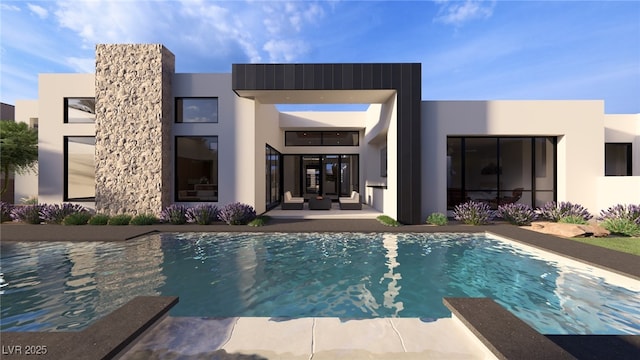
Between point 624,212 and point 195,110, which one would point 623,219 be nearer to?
point 624,212

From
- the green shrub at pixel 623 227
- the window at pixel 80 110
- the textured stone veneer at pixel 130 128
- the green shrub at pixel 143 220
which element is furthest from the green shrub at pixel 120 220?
the green shrub at pixel 623 227

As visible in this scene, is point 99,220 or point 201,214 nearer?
point 99,220

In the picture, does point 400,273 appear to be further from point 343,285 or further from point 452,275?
point 343,285

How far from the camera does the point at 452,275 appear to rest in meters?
4.87

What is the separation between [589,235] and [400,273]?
22.5 ft

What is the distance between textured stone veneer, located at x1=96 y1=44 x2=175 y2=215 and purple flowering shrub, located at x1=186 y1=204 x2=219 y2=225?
5.13 ft

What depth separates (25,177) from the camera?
14.6 metres

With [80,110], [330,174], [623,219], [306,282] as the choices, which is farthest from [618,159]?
[80,110]

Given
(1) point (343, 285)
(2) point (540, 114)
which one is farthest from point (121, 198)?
(2) point (540, 114)

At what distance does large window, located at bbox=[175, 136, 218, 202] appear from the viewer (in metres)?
10.6

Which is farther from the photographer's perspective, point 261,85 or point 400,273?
point 261,85

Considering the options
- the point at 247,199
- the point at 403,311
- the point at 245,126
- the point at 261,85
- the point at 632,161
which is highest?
the point at 261,85

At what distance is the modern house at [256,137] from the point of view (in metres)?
9.46

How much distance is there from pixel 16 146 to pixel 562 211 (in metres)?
23.9
